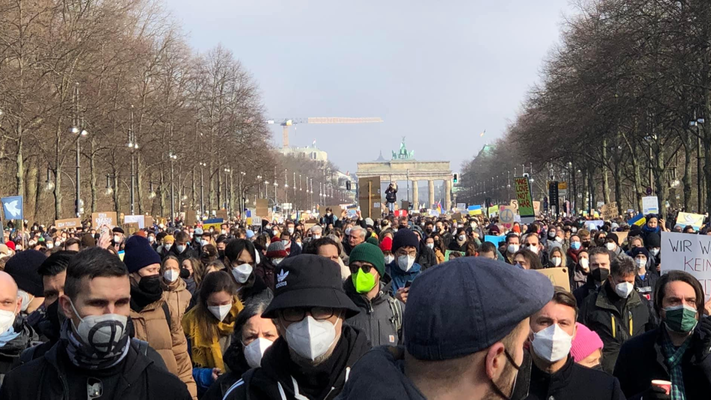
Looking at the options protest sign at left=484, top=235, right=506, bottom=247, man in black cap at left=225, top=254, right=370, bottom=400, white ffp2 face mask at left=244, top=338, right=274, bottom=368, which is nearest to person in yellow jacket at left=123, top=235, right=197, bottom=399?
white ffp2 face mask at left=244, top=338, right=274, bottom=368

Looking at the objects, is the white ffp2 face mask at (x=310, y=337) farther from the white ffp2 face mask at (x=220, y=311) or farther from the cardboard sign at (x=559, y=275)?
the cardboard sign at (x=559, y=275)

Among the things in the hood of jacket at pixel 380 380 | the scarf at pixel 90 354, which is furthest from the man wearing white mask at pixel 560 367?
the hood of jacket at pixel 380 380

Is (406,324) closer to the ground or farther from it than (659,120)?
closer to the ground

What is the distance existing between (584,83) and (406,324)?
3986cm

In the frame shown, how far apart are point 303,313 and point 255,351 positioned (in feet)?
2.01

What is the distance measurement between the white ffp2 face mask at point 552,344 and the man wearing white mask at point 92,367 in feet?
5.41

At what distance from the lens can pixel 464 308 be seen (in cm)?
208

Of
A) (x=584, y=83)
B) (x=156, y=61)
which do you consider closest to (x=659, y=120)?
(x=584, y=83)

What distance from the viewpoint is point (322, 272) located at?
404cm

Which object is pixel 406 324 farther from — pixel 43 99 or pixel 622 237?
pixel 43 99

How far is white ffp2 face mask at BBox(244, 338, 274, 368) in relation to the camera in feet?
14.5

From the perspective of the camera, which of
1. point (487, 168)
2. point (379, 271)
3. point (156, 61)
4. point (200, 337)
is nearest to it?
point (200, 337)

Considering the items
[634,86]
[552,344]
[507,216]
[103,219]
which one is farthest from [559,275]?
[634,86]

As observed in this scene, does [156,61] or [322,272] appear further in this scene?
[156,61]
